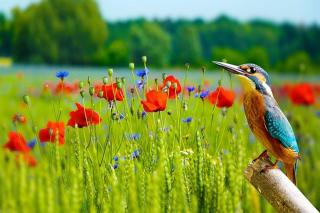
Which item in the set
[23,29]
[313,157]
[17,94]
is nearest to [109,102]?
[313,157]

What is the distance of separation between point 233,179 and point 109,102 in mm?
530

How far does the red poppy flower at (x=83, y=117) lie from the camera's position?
227 centimetres

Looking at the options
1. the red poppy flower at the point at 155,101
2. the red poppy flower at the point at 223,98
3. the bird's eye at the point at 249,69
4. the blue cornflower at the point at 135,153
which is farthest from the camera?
the red poppy flower at the point at 223,98

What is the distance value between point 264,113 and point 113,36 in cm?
898

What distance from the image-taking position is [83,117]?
2.28m

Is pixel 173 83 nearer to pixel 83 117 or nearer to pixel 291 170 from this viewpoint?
pixel 83 117

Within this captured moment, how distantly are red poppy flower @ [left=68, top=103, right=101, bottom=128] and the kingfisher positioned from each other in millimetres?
619

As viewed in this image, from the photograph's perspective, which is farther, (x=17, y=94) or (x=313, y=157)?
(x=17, y=94)

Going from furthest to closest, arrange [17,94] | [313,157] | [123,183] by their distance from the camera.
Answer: [17,94], [313,157], [123,183]

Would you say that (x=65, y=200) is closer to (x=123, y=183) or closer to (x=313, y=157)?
(x=123, y=183)

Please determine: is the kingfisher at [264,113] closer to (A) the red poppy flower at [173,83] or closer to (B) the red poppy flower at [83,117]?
(A) the red poppy flower at [173,83]

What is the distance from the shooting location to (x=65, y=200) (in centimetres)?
185

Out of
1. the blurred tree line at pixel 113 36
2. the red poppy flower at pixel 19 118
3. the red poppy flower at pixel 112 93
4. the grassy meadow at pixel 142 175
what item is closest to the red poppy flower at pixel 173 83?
the grassy meadow at pixel 142 175

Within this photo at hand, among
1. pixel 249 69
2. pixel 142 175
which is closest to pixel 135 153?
pixel 142 175
